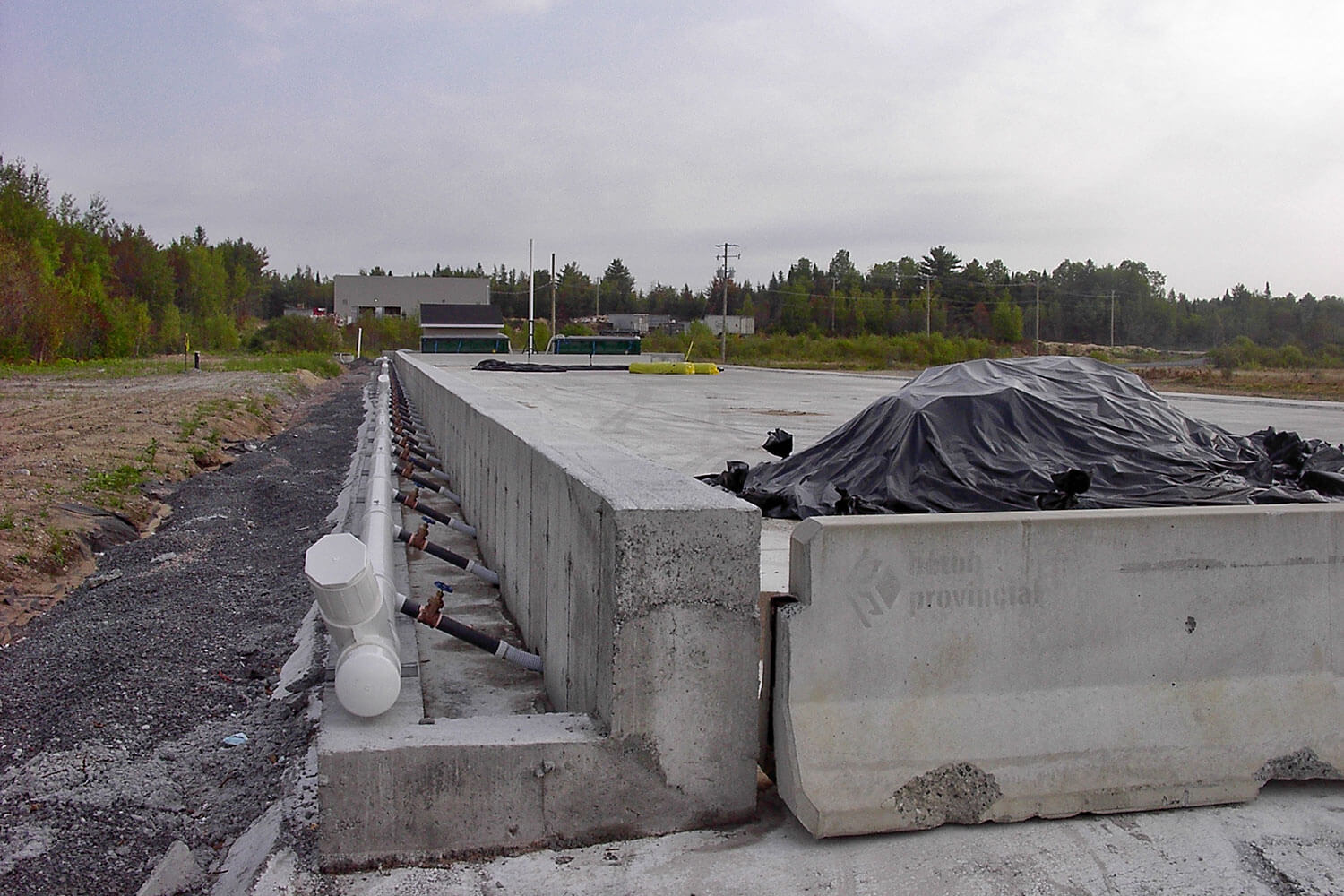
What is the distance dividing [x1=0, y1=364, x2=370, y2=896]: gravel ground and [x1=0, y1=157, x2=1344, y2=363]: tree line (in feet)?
161

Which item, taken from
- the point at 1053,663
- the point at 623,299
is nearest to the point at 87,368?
the point at 1053,663

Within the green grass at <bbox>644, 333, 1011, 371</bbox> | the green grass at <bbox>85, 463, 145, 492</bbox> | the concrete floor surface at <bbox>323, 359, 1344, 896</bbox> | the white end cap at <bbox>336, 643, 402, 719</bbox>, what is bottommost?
the concrete floor surface at <bbox>323, 359, 1344, 896</bbox>

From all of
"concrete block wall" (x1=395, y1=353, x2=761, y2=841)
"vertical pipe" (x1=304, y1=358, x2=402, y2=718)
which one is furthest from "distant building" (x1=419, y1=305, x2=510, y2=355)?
"concrete block wall" (x1=395, y1=353, x2=761, y2=841)

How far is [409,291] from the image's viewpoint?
141 metres

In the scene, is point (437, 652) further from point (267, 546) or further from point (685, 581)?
point (267, 546)

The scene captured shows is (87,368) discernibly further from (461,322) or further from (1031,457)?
(461,322)

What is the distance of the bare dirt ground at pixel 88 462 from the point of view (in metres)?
8.70

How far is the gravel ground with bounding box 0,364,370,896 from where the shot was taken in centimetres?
404

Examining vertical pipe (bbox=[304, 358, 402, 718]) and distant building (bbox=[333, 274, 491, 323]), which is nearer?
vertical pipe (bbox=[304, 358, 402, 718])

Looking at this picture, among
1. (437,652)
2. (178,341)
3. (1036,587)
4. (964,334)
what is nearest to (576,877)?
(1036,587)

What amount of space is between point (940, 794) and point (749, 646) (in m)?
0.81

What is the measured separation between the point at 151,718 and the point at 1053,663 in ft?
13.6

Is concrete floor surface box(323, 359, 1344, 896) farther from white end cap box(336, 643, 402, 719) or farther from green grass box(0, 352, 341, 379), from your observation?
green grass box(0, 352, 341, 379)

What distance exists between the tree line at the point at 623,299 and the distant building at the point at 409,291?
11705 millimetres
